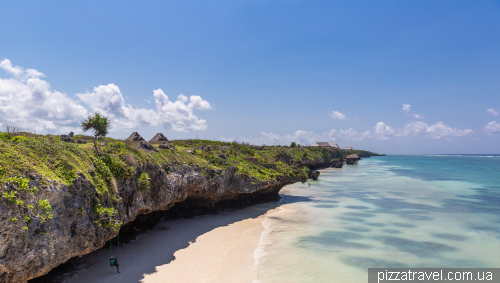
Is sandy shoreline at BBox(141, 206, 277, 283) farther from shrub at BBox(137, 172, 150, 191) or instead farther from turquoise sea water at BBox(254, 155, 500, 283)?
shrub at BBox(137, 172, 150, 191)

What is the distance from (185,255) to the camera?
1448cm

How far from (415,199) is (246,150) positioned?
80.9 ft

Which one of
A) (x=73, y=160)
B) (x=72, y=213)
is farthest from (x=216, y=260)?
(x=73, y=160)

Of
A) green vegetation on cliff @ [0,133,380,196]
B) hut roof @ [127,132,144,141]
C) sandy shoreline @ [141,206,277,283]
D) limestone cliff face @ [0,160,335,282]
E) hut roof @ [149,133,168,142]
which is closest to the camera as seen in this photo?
limestone cliff face @ [0,160,335,282]

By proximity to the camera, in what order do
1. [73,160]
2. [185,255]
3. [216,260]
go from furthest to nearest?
[185,255] < [216,260] < [73,160]

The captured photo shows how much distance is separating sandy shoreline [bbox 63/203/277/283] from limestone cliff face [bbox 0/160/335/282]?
197 cm

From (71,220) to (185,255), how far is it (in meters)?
6.67

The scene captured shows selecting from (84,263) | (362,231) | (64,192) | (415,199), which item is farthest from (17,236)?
(415,199)

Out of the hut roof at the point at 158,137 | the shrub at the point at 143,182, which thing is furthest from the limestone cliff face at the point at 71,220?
the hut roof at the point at 158,137

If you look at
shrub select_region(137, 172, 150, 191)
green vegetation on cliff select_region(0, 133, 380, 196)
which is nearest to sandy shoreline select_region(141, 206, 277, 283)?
shrub select_region(137, 172, 150, 191)

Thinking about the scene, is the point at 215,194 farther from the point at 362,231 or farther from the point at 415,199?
the point at 415,199

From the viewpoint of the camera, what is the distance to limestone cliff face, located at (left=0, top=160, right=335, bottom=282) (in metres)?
7.76

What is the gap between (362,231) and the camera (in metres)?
20.2

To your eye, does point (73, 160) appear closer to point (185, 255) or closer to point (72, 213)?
point (72, 213)
